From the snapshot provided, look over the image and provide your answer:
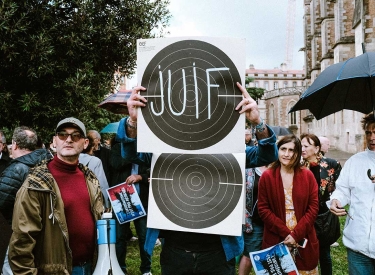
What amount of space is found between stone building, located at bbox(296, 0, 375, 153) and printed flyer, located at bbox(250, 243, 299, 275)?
17.1 metres

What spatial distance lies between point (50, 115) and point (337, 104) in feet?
14.8

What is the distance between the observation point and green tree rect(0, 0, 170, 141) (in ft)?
19.6

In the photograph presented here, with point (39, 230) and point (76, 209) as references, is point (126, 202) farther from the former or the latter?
point (39, 230)

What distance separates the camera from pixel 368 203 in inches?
128

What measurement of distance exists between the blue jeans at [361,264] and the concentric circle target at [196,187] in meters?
1.55

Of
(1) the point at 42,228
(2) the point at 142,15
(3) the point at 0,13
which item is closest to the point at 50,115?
(3) the point at 0,13

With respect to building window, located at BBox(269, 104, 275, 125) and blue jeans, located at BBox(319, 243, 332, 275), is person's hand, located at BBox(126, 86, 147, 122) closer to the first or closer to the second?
blue jeans, located at BBox(319, 243, 332, 275)

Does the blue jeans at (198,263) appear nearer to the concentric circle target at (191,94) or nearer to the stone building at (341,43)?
the concentric circle target at (191,94)

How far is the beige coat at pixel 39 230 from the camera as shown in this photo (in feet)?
8.07

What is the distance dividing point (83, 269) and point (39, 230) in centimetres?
54

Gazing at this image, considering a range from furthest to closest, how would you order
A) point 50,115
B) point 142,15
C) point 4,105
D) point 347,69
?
point 142,15 → point 50,115 → point 4,105 → point 347,69

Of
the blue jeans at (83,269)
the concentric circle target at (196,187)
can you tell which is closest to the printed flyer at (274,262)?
the concentric circle target at (196,187)

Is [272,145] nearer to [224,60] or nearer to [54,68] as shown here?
[224,60]

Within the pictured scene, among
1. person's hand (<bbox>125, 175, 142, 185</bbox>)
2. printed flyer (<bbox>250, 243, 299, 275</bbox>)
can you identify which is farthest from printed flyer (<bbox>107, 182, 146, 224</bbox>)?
printed flyer (<bbox>250, 243, 299, 275</bbox>)
